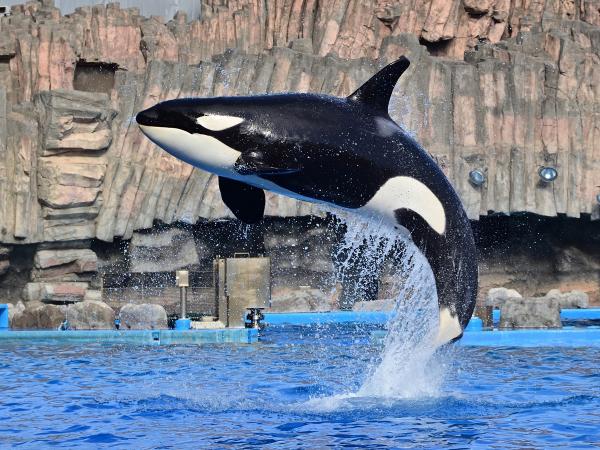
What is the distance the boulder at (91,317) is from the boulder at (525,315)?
4578mm

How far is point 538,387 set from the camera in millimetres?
7215

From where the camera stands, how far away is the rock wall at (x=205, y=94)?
17.0 m

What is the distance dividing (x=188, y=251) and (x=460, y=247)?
13050 millimetres

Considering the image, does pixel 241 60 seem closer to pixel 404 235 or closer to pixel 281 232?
pixel 281 232

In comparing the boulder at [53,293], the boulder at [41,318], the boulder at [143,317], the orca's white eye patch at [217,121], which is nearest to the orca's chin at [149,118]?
the orca's white eye patch at [217,121]

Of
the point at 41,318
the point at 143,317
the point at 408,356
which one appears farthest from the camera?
the point at 41,318

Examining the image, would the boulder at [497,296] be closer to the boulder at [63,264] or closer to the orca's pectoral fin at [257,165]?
the boulder at [63,264]

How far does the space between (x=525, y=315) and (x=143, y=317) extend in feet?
14.6

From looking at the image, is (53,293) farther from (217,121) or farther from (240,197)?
(217,121)

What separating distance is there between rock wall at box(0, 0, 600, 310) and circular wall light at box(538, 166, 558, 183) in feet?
0.83

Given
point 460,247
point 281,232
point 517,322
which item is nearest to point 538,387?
point 460,247

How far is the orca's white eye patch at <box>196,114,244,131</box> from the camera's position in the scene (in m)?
4.34

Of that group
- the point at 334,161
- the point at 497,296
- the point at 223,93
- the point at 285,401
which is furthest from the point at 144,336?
the point at 223,93

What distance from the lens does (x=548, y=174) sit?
18.1 meters
